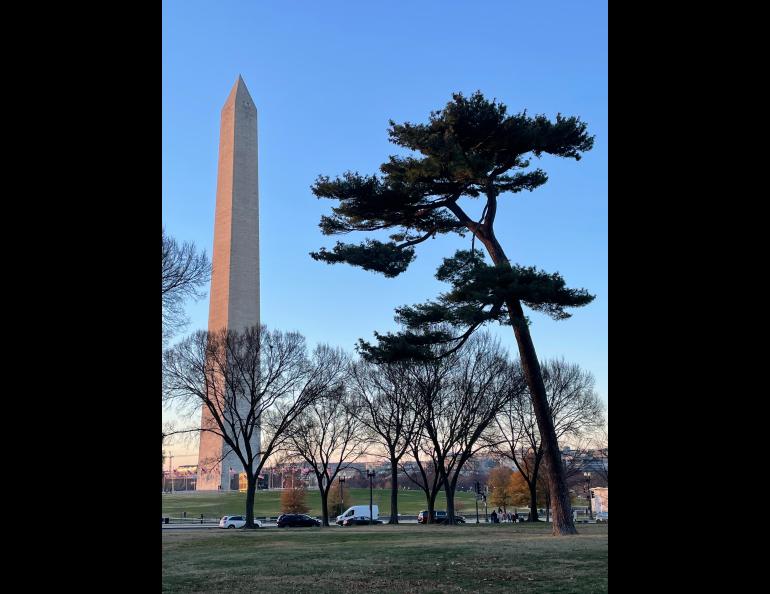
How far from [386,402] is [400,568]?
869 inches

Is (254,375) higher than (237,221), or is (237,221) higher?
(237,221)

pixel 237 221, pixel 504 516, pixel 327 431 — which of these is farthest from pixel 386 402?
pixel 504 516

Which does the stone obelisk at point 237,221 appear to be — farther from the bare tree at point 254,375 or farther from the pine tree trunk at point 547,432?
the pine tree trunk at point 547,432

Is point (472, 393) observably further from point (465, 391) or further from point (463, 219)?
point (463, 219)

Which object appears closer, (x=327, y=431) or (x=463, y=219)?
(x=463, y=219)

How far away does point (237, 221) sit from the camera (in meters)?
42.5

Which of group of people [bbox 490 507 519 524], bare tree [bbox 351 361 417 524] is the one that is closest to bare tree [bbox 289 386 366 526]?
bare tree [bbox 351 361 417 524]

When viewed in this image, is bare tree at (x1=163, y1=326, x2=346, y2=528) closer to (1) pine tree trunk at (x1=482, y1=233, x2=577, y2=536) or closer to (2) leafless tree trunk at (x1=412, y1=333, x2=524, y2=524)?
(2) leafless tree trunk at (x1=412, y1=333, x2=524, y2=524)

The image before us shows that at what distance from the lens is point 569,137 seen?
21.3 metres

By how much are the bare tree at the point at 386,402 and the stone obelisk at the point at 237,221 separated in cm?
929
